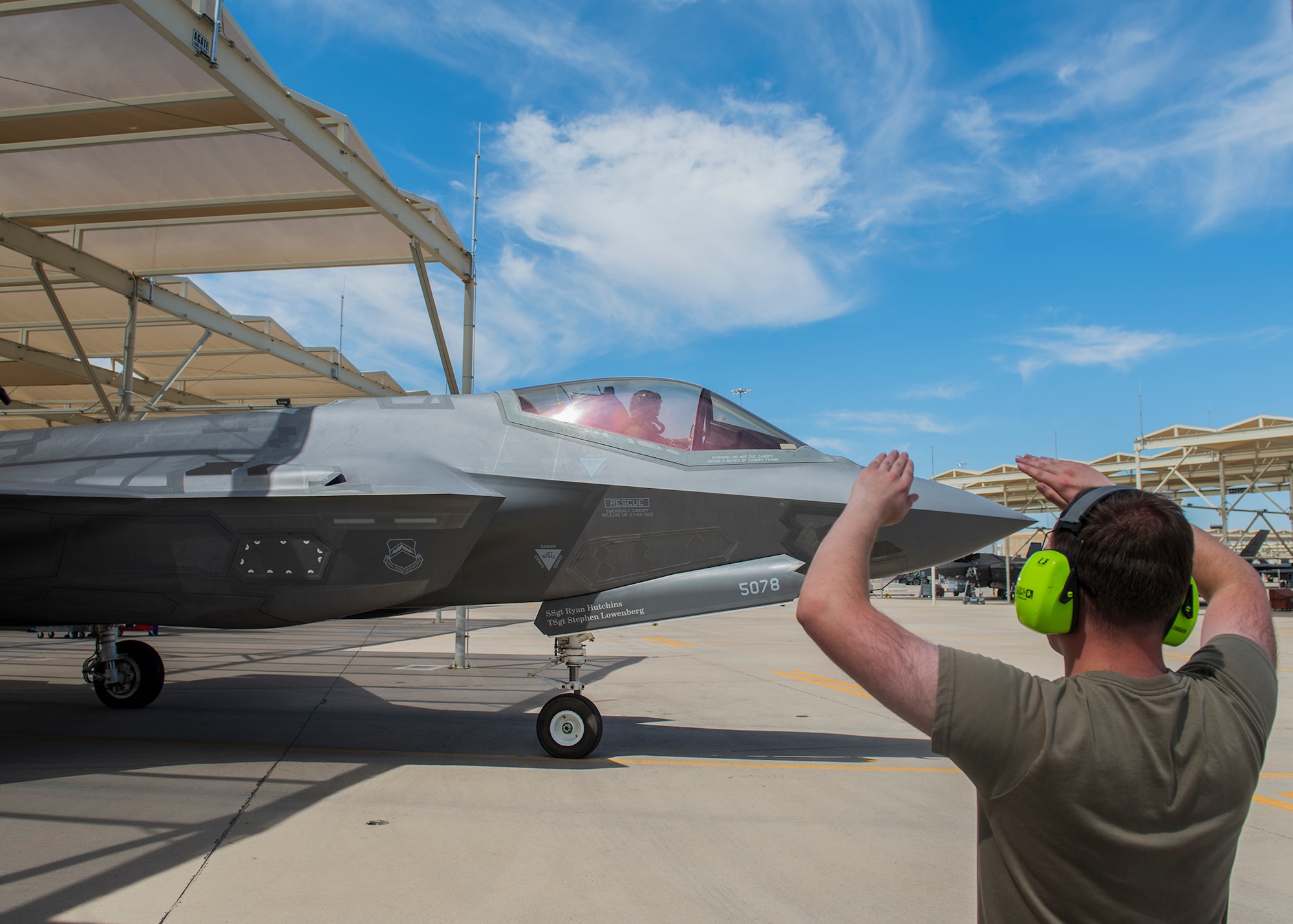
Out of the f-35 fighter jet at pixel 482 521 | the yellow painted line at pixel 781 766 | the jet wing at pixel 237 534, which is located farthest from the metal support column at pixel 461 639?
the yellow painted line at pixel 781 766

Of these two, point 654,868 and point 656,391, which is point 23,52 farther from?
point 654,868

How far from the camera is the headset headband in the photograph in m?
1.50

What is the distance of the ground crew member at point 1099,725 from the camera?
1285 mm

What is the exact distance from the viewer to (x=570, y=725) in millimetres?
6117

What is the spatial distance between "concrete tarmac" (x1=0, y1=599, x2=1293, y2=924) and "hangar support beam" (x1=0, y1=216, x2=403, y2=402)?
6261mm

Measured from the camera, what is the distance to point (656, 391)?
628 centimetres

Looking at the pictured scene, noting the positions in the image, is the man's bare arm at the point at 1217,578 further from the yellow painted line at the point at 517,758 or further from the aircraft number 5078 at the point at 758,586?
the yellow painted line at the point at 517,758

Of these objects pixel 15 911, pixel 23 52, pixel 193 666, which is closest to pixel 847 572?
pixel 15 911

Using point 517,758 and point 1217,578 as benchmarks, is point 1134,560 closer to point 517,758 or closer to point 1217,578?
point 1217,578

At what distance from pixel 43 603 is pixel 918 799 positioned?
22.4 ft

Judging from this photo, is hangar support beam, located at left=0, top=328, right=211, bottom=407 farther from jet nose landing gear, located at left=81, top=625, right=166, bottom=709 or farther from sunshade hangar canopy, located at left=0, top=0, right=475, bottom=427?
jet nose landing gear, located at left=81, top=625, right=166, bottom=709

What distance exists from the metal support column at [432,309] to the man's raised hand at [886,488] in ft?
33.7

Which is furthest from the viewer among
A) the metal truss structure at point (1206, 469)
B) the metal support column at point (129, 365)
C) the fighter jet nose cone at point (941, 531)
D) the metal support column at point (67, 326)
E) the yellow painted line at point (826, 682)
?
the metal truss structure at point (1206, 469)

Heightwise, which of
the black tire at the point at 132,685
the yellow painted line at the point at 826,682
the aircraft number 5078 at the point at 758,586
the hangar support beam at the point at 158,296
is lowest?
the yellow painted line at the point at 826,682
